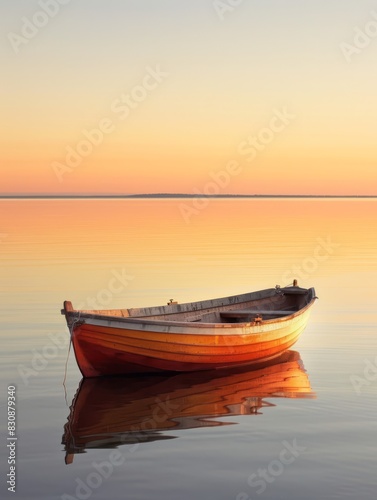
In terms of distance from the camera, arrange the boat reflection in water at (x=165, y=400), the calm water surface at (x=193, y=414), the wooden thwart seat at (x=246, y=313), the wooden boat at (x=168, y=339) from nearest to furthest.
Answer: the calm water surface at (x=193, y=414)
the boat reflection in water at (x=165, y=400)
the wooden boat at (x=168, y=339)
the wooden thwart seat at (x=246, y=313)

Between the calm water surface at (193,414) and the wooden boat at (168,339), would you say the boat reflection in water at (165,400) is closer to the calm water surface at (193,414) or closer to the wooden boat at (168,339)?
the calm water surface at (193,414)

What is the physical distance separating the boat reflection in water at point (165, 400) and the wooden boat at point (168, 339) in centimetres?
29

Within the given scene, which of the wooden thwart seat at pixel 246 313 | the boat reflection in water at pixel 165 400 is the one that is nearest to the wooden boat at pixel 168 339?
the wooden thwart seat at pixel 246 313

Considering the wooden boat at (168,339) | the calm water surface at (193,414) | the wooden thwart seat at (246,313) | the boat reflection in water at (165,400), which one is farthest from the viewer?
A: the wooden thwart seat at (246,313)

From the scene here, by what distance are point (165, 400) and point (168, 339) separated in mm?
1776

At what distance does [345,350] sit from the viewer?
21.2 metres

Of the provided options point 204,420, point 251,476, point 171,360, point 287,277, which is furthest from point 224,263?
point 251,476

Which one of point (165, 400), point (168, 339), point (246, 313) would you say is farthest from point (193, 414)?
point (246, 313)

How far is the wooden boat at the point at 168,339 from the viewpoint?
57.3ft

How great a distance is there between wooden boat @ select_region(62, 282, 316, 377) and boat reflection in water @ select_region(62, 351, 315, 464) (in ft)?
0.95

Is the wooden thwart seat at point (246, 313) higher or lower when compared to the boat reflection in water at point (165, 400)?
higher

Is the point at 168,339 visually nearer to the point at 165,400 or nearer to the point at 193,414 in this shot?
the point at 165,400

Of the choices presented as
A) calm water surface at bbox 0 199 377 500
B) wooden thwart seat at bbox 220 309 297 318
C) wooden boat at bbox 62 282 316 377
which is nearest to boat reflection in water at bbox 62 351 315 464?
calm water surface at bbox 0 199 377 500

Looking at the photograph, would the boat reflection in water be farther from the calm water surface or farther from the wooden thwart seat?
the wooden thwart seat
